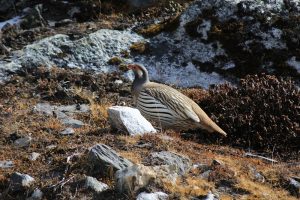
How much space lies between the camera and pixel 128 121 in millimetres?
10109

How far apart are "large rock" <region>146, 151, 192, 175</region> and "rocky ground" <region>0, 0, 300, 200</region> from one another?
0.02m

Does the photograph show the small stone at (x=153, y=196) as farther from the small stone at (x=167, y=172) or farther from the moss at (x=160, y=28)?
the moss at (x=160, y=28)

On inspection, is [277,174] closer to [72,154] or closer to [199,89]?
[72,154]

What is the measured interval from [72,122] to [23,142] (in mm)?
1563

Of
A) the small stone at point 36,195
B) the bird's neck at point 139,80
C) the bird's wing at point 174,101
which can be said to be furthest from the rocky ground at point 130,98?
the bird's neck at point 139,80

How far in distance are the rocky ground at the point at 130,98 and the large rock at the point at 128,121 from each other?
4cm

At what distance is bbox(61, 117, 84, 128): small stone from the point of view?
1111 cm

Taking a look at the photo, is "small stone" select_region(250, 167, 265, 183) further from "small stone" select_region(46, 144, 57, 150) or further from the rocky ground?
"small stone" select_region(46, 144, 57, 150)

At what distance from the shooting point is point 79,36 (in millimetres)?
15602

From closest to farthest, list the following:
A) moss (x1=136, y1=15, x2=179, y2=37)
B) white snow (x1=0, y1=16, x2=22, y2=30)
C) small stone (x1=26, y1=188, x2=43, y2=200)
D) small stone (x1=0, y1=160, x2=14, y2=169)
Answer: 1. small stone (x1=26, y1=188, x2=43, y2=200)
2. small stone (x1=0, y1=160, x2=14, y2=169)
3. moss (x1=136, y1=15, x2=179, y2=37)
4. white snow (x1=0, y1=16, x2=22, y2=30)

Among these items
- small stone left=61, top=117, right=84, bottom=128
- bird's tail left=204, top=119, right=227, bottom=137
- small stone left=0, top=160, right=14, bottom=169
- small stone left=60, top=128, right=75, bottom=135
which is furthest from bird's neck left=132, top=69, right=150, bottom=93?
small stone left=0, top=160, right=14, bottom=169

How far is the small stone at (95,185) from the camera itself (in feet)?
25.9

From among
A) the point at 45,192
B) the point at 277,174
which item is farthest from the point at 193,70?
the point at 45,192

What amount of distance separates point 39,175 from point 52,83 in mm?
5171
